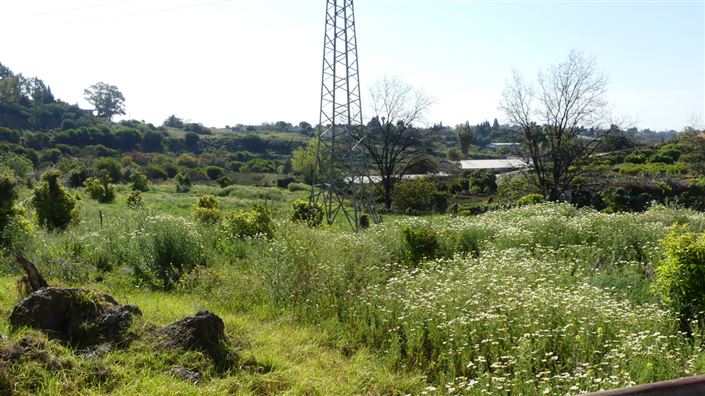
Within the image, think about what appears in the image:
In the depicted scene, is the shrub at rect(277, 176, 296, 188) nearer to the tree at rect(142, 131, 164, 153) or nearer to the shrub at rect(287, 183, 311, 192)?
the shrub at rect(287, 183, 311, 192)

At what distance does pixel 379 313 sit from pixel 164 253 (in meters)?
3.96

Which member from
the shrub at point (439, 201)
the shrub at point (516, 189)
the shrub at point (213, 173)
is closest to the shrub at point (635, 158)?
the shrub at point (516, 189)

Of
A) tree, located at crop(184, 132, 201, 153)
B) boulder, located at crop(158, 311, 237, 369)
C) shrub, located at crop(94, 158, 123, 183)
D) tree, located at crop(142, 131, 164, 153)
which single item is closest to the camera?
boulder, located at crop(158, 311, 237, 369)

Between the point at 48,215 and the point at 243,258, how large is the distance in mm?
5825

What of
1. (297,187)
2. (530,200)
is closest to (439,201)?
(530,200)

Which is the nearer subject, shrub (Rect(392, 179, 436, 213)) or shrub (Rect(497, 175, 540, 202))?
shrub (Rect(497, 175, 540, 202))

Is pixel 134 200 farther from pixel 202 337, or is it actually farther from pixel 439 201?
pixel 202 337

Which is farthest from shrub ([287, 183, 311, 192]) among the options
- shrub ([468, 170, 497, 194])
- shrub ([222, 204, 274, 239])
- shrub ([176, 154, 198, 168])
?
shrub ([222, 204, 274, 239])

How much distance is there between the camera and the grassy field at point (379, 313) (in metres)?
4.15

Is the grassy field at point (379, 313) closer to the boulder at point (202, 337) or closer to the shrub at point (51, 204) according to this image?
the boulder at point (202, 337)

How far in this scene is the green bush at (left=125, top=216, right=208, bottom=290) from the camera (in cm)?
814

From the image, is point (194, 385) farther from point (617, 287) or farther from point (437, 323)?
point (617, 287)

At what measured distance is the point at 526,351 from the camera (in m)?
4.64

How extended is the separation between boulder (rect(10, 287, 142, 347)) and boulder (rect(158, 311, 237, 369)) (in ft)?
1.26
